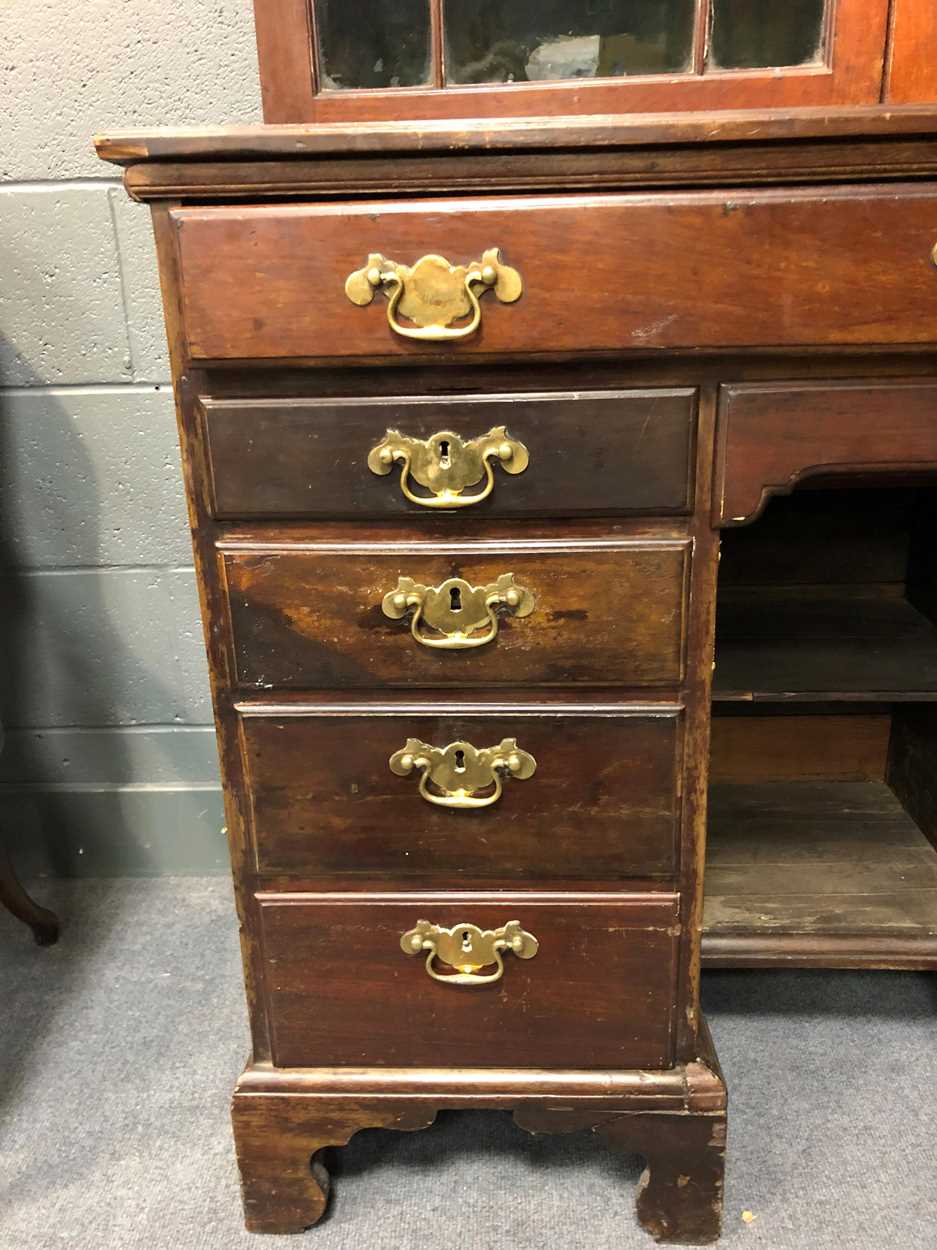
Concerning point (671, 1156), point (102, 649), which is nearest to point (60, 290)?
point (102, 649)

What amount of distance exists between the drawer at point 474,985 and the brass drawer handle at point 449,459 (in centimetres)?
41

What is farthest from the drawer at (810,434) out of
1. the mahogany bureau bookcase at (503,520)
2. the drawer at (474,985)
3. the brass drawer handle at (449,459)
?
the drawer at (474,985)

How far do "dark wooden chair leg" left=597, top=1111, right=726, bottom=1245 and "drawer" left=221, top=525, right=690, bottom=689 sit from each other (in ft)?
1.57

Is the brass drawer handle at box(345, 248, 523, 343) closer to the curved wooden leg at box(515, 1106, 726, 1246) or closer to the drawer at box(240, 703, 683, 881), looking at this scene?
the drawer at box(240, 703, 683, 881)

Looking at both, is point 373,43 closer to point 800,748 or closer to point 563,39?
point 563,39

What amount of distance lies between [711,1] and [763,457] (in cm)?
55

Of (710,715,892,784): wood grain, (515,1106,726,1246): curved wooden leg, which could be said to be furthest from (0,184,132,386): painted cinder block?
(515,1106,726,1246): curved wooden leg

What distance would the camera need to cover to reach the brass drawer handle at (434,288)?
0.81 m

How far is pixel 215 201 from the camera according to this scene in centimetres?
83

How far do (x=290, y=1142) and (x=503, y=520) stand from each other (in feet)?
2.30

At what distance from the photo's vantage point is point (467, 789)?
0.97 metres

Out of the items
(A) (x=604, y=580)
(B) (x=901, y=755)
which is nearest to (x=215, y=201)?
(A) (x=604, y=580)

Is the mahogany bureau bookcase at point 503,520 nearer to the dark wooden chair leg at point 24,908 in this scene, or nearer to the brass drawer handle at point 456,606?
the brass drawer handle at point 456,606

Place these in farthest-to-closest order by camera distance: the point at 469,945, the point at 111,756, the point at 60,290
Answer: the point at 111,756 → the point at 60,290 → the point at 469,945
